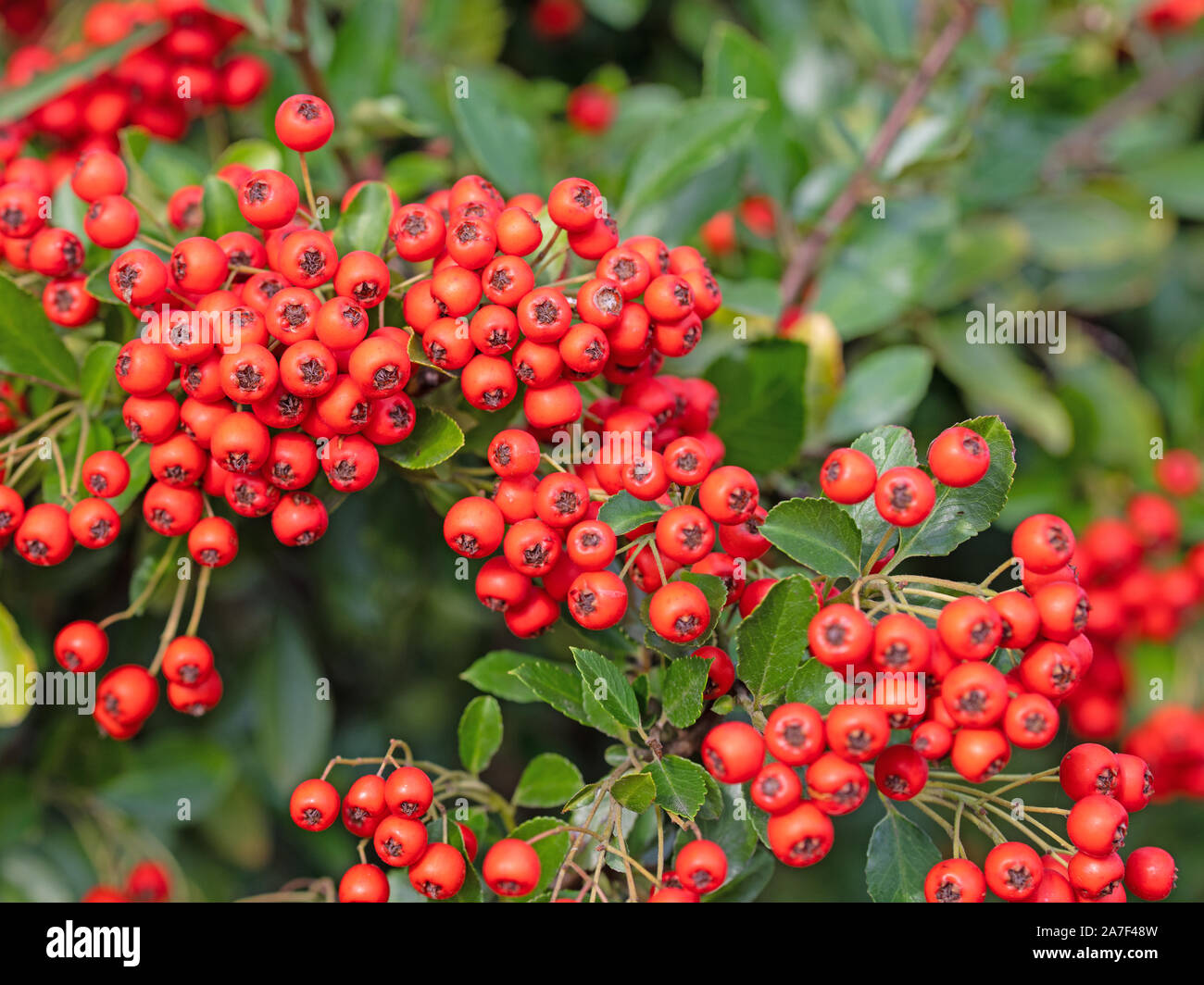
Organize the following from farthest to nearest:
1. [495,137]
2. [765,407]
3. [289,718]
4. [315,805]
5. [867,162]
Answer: [289,718] < [867,162] < [495,137] < [765,407] < [315,805]

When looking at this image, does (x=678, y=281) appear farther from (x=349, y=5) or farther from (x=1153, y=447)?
(x=1153, y=447)

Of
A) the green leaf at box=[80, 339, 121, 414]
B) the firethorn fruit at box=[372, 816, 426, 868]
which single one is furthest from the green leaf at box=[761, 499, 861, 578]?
the green leaf at box=[80, 339, 121, 414]

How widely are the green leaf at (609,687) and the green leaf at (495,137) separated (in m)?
1.32

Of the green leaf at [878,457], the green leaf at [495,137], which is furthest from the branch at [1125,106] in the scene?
the green leaf at [878,457]

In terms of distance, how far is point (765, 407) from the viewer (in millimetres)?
1935

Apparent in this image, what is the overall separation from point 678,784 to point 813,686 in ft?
0.78

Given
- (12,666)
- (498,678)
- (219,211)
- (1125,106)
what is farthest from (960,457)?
(1125,106)

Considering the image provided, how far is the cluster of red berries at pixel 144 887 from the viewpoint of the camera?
2.49 metres

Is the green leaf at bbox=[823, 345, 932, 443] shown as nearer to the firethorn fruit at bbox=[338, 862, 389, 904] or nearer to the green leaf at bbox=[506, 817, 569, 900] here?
the green leaf at bbox=[506, 817, 569, 900]

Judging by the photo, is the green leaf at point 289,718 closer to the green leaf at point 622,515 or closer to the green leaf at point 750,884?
the green leaf at point 750,884

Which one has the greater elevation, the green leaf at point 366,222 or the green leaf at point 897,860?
the green leaf at point 366,222

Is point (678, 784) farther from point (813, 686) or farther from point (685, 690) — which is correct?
point (813, 686)


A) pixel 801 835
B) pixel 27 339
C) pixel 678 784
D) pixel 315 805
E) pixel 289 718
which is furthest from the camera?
pixel 289 718

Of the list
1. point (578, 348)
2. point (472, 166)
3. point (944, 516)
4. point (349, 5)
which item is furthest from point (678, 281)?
point (349, 5)
